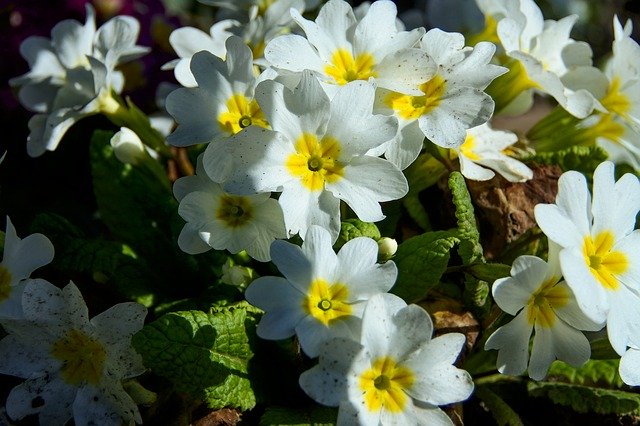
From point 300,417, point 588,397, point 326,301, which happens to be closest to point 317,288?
point 326,301

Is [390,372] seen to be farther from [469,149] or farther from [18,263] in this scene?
[18,263]

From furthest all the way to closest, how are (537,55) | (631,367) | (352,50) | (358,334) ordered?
(537,55) → (352,50) → (631,367) → (358,334)

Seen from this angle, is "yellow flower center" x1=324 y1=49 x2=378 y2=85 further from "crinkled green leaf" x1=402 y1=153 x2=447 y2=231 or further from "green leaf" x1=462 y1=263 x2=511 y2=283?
"green leaf" x1=462 y1=263 x2=511 y2=283

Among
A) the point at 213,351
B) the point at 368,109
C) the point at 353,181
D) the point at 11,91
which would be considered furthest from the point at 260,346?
the point at 11,91

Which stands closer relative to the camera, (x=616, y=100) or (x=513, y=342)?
(x=513, y=342)

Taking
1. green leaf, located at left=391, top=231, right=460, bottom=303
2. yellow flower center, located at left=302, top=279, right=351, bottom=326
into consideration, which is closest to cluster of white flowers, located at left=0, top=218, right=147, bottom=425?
yellow flower center, located at left=302, top=279, right=351, bottom=326

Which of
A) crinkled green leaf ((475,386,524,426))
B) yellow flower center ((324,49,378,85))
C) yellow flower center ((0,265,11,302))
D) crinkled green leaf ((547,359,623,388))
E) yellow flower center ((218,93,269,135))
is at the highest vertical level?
yellow flower center ((324,49,378,85))

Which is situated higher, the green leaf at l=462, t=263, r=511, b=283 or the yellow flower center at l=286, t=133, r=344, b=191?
the yellow flower center at l=286, t=133, r=344, b=191
